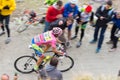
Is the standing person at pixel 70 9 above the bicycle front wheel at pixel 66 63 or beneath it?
above

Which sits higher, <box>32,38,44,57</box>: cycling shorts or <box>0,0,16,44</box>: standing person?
<box>0,0,16,44</box>: standing person

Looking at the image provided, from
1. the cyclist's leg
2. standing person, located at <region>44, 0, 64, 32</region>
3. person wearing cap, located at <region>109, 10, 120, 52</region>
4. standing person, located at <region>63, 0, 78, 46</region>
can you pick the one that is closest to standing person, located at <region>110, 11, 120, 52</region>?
person wearing cap, located at <region>109, 10, 120, 52</region>

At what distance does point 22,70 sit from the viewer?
507 inches

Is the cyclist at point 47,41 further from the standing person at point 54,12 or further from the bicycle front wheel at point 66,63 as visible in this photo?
the standing person at point 54,12

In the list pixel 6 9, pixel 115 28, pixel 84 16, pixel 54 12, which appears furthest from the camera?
pixel 115 28

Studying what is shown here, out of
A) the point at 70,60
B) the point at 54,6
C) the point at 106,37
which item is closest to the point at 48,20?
the point at 54,6

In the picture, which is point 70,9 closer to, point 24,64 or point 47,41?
point 47,41

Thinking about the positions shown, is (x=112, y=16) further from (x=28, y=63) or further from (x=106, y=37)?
(x=28, y=63)

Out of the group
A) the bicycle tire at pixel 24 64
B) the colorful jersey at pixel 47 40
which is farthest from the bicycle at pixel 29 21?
the colorful jersey at pixel 47 40

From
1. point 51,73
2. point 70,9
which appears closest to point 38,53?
point 51,73

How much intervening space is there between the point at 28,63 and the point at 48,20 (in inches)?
65.5

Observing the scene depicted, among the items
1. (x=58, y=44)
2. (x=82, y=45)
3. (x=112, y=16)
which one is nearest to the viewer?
(x=58, y=44)

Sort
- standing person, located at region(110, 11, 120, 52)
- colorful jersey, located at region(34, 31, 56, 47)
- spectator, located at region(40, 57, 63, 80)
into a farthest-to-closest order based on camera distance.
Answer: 1. standing person, located at region(110, 11, 120, 52)
2. colorful jersey, located at region(34, 31, 56, 47)
3. spectator, located at region(40, 57, 63, 80)

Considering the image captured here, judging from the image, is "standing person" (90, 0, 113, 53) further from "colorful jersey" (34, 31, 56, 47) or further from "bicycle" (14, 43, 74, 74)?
"colorful jersey" (34, 31, 56, 47)
